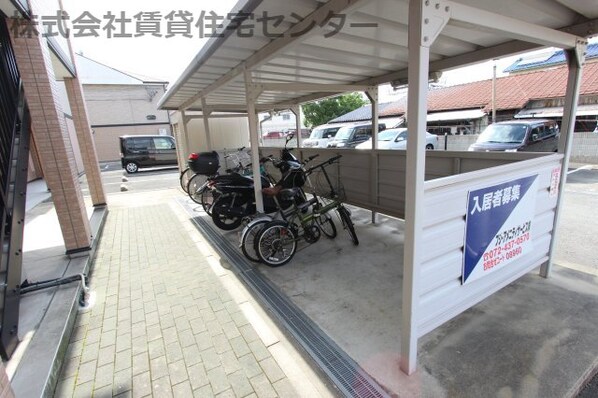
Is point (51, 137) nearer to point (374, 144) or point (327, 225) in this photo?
point (327, 225)

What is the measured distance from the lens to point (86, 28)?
3.45 metres

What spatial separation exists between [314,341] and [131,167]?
12.7m

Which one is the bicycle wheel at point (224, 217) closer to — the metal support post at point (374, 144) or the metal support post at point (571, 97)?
the metal support post at point (374, 144)

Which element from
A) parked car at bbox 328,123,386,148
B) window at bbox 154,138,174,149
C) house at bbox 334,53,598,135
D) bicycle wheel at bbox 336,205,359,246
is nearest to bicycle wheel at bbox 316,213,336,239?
bicycle wheel at bbox 336,205,359,246

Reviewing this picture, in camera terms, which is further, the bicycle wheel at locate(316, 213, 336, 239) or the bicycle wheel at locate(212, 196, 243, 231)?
the bicycle wheel at locate(212, 196, 243, 231)

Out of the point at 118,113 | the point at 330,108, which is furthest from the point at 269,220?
the point at 330,108

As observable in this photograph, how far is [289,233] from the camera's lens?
3.49m

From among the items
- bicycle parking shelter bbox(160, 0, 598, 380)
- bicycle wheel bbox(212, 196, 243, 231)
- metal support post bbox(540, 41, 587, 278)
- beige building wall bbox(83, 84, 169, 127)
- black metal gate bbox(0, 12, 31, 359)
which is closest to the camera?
bicycle parking shelter bbox(160, 0, 598, 380)

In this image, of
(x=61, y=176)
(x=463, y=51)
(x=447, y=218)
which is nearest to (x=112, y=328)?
(x=61, y=176)

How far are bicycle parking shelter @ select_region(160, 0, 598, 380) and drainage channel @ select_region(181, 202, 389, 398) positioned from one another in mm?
296

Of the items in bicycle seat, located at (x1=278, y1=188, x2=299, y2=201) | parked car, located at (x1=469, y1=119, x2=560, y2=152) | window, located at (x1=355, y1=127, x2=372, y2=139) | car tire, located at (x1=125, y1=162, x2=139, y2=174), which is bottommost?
car tire, located at (x1=125, y1=162, x2=139, y2=174)

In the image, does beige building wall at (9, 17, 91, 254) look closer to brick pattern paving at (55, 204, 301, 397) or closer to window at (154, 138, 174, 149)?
brick pattern paving at (55, 204, 301, 397)

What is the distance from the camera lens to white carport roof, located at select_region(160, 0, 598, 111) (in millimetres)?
2051

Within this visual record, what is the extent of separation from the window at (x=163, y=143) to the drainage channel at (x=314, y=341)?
11179 mm
